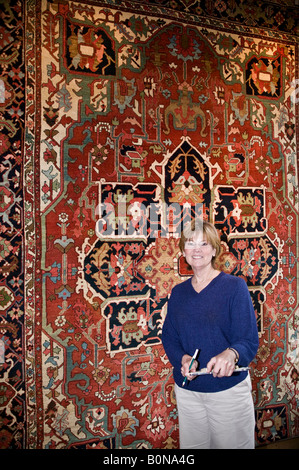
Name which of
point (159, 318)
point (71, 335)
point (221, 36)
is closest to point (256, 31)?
point (221, 36)

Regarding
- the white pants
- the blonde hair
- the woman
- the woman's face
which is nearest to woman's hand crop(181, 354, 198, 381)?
the woman

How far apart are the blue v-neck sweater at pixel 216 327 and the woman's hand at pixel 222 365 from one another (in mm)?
78

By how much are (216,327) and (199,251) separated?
1.33ft

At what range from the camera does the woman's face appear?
1.84 meters

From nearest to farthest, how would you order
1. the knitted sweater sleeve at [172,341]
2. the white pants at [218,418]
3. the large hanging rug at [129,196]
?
the white pants at [218,418] < the knitted sweater sleeve at [172,341] < the large hanging rug at [129,196]

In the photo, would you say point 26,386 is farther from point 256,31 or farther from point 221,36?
point 256,31

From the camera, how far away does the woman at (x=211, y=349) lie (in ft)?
5.45

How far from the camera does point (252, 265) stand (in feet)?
8.89

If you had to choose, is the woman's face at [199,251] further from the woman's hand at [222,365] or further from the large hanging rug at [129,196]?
the large hanging rug at [129,196]

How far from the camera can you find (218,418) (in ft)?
5.47

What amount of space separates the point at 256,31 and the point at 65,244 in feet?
7.48

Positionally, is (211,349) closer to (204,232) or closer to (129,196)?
(204,232)

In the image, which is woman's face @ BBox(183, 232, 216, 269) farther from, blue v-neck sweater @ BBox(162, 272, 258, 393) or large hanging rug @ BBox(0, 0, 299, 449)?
large hanging rug @ BBox(0, 0, 299, 449)

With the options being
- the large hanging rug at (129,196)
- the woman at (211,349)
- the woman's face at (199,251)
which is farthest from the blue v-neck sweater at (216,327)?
the large hanging rug at (129,196)
